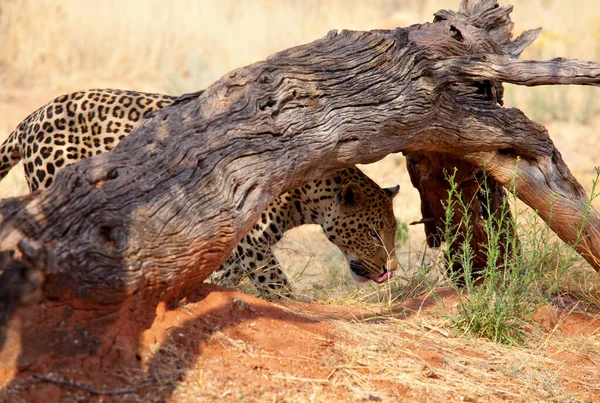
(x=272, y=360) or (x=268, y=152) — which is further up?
(x=268, y=152)

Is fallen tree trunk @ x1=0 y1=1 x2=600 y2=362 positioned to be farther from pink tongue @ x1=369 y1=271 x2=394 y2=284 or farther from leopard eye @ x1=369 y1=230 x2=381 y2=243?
pink tongue @ x1=369 y1=271 x2=394 y2=284

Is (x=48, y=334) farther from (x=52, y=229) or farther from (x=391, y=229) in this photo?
(x=391, y=229)

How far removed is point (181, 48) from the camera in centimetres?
1656

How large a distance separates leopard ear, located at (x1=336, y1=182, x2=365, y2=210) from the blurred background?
354 centimetres

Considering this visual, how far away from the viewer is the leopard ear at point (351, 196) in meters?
6.65

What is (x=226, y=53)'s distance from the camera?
55.2ft

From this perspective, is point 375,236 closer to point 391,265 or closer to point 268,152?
point 391,265

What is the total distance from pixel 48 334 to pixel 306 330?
1.63 metres

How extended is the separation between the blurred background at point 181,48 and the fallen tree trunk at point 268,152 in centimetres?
435

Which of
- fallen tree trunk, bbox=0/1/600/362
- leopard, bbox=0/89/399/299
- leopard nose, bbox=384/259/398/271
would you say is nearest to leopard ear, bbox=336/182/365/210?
leopard, bbox=0/89/399/299

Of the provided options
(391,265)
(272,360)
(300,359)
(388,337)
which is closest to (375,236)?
(391,265)

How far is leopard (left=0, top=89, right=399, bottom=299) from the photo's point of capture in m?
5.97

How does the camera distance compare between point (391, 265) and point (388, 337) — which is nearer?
point (388, 337)

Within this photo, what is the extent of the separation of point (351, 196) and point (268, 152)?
2134 mm
